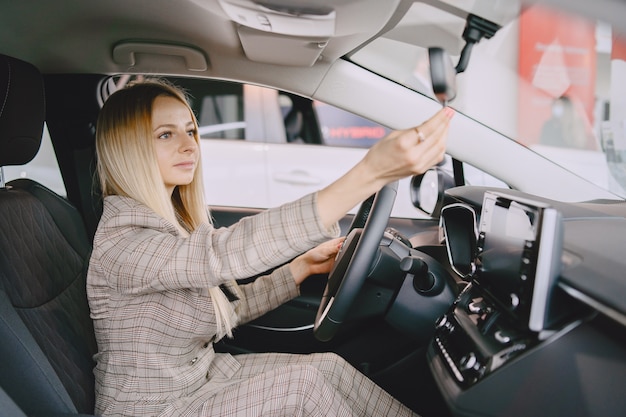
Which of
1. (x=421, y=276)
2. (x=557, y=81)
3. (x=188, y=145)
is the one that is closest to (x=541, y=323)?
(x=421, y=276)

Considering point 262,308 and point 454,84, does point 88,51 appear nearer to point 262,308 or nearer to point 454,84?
point 262,308

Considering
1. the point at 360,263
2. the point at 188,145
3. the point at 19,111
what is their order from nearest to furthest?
the point at 360,263
the point at 19,111
the point at 188,145

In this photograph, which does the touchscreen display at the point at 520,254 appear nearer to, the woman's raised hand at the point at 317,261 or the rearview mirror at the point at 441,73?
the rearview mirror at the point at 441,73

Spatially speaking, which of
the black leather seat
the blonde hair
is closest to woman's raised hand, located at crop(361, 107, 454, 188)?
the blonde hair

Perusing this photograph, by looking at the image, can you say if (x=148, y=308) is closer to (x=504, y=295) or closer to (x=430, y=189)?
(x=504, y=295)

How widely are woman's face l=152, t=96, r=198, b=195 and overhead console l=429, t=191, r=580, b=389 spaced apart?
2.28 ft

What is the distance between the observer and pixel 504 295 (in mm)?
1093

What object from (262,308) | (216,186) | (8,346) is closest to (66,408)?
(8,346)

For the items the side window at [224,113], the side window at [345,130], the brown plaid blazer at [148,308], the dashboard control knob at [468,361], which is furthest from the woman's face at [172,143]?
the side window at [345,130]

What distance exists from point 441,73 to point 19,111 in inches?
38.0

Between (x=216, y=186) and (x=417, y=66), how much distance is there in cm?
211

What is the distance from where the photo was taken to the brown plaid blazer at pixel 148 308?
1126mm

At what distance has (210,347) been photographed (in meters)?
1.52

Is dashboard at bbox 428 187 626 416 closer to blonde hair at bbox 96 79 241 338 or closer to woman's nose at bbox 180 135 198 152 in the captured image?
blonde hair at bbox 96 79 241 338
